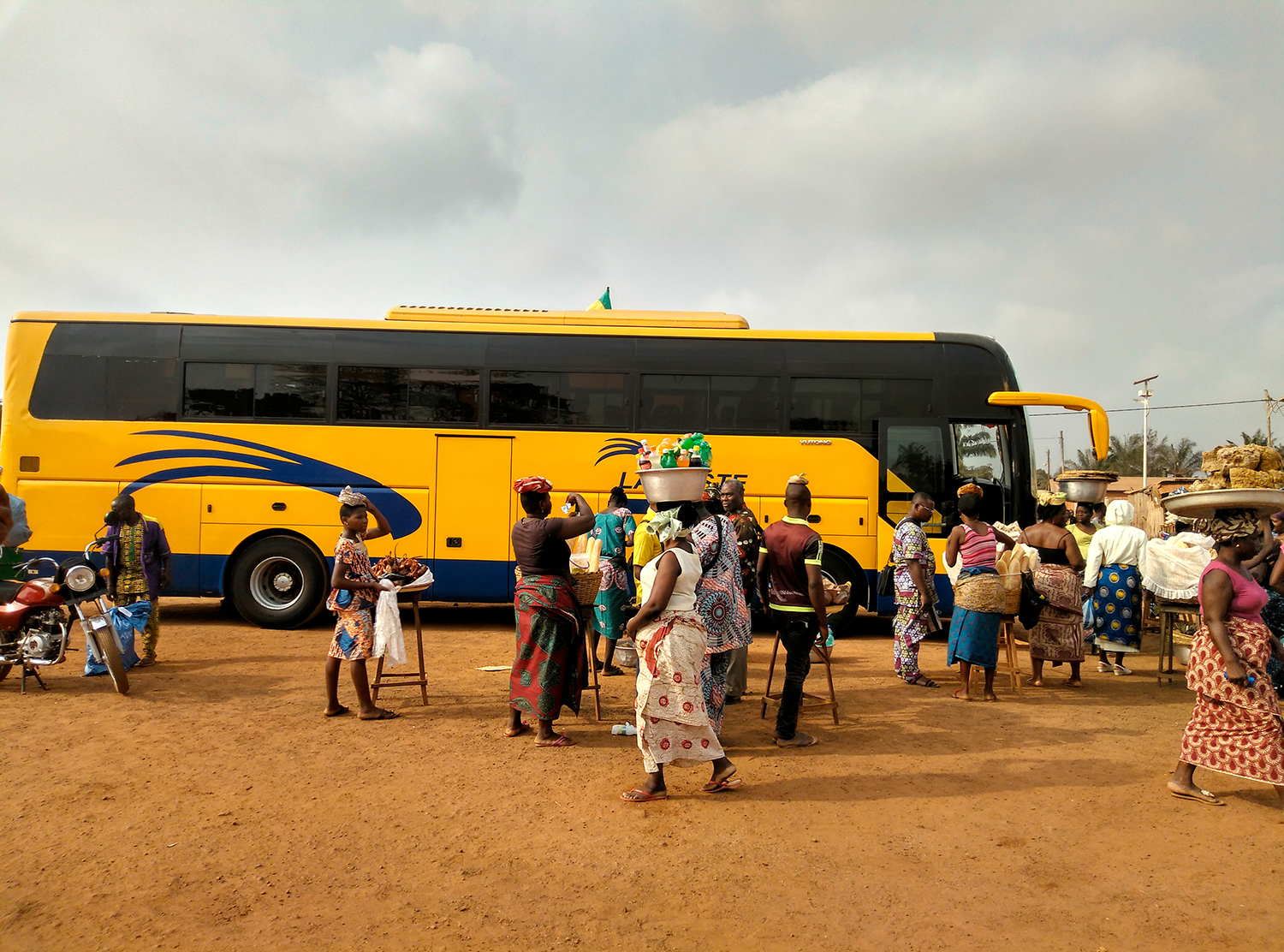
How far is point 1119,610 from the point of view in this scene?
8156mm

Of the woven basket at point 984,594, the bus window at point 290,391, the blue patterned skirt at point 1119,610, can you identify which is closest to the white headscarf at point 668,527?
the woven basket at point 984,594

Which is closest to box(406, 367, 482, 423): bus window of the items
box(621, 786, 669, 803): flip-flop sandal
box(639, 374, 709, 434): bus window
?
box(639, 374, 709, 434): bus window

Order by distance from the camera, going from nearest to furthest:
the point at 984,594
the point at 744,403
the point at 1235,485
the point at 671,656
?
the point at 671,656 < the point at 1235,485 < the point at 984,594 < the point at 744,403

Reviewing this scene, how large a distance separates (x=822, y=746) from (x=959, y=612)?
213 cm

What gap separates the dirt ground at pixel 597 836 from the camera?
3.14m

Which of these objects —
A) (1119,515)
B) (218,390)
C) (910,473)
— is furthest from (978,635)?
(218,390)

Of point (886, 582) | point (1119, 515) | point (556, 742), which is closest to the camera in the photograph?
point (556, 742)

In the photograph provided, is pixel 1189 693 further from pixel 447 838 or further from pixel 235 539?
pixel 235 539

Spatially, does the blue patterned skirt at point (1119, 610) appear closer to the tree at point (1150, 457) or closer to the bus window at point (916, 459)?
the bus window at point (916, 459)

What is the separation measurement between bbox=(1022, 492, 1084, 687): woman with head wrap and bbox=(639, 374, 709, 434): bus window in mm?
3978

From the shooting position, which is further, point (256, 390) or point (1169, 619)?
point (256, 390)

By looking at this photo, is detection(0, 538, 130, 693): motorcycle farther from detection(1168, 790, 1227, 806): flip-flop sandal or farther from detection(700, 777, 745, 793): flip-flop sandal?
detection(1168, 790, 1227, 806): flip-flop sandal

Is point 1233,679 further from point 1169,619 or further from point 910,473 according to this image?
point 910,473

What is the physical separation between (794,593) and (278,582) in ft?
23.6
